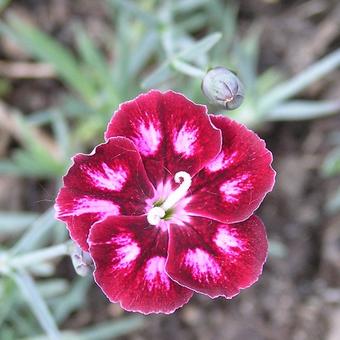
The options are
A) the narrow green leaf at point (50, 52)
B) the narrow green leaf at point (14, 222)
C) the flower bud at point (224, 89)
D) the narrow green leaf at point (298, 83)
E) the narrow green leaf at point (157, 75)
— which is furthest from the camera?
the narrow green leaf at point (50, 52)

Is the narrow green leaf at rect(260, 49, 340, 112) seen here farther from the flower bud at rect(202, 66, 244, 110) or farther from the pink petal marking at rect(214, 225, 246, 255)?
the pink petal marking at rect(214, 225, 246, 255)

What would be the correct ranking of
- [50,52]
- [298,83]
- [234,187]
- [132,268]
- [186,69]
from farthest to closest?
1. [50,52]
2. [298,83]
3. [186,69]
4. [234,187]
5. [132,268]

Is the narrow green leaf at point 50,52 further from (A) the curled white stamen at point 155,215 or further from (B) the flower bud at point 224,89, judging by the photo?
(A) the curled white stamen at point 155,215

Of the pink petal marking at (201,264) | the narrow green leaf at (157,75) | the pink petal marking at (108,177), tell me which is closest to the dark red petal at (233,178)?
the pink petal marking at (201,264)

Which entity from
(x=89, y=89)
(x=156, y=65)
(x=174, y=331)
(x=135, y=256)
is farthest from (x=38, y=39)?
(x=135, y=256)

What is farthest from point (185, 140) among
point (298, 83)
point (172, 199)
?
point (298, 83)

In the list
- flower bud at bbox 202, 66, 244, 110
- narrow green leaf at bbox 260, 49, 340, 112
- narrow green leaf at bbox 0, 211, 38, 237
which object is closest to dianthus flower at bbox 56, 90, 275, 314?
flower bud at bbox 202, 66, 244, 110

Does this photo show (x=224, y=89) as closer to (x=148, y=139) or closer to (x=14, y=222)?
(x=148, y=139)
